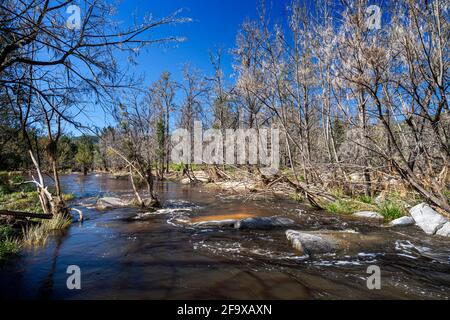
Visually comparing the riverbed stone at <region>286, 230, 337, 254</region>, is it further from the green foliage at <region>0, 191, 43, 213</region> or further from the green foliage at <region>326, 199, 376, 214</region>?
the green foliage at <region>0, 191, 43, 213</region>

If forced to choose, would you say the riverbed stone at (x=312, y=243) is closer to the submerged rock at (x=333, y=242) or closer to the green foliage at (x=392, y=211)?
the submerged rock at (x=333, y=242)

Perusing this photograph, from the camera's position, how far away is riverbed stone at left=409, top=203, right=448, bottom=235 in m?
6.39

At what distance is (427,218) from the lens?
6.75 m

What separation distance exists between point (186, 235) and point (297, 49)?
30.6 ft

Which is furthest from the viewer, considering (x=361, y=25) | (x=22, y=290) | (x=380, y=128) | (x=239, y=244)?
(x=380, y=128)

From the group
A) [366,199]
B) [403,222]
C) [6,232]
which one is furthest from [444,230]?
[6,232]

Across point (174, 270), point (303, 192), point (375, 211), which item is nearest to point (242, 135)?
point (303, 192)

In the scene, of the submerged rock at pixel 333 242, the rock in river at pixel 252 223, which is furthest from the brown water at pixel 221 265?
the rock in river at pixel 252 223

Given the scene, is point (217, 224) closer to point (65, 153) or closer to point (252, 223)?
point (252, 223)

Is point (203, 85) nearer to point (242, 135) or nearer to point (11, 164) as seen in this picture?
point (242, 135)

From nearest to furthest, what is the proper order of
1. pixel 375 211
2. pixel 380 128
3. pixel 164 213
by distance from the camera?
1. pixel 380 128
2. pixel 375 211
3. pixel 164 213

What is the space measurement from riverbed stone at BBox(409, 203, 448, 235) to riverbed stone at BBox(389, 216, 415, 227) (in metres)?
0.12

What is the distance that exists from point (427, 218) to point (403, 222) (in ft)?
2.08

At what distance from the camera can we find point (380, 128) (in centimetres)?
793
